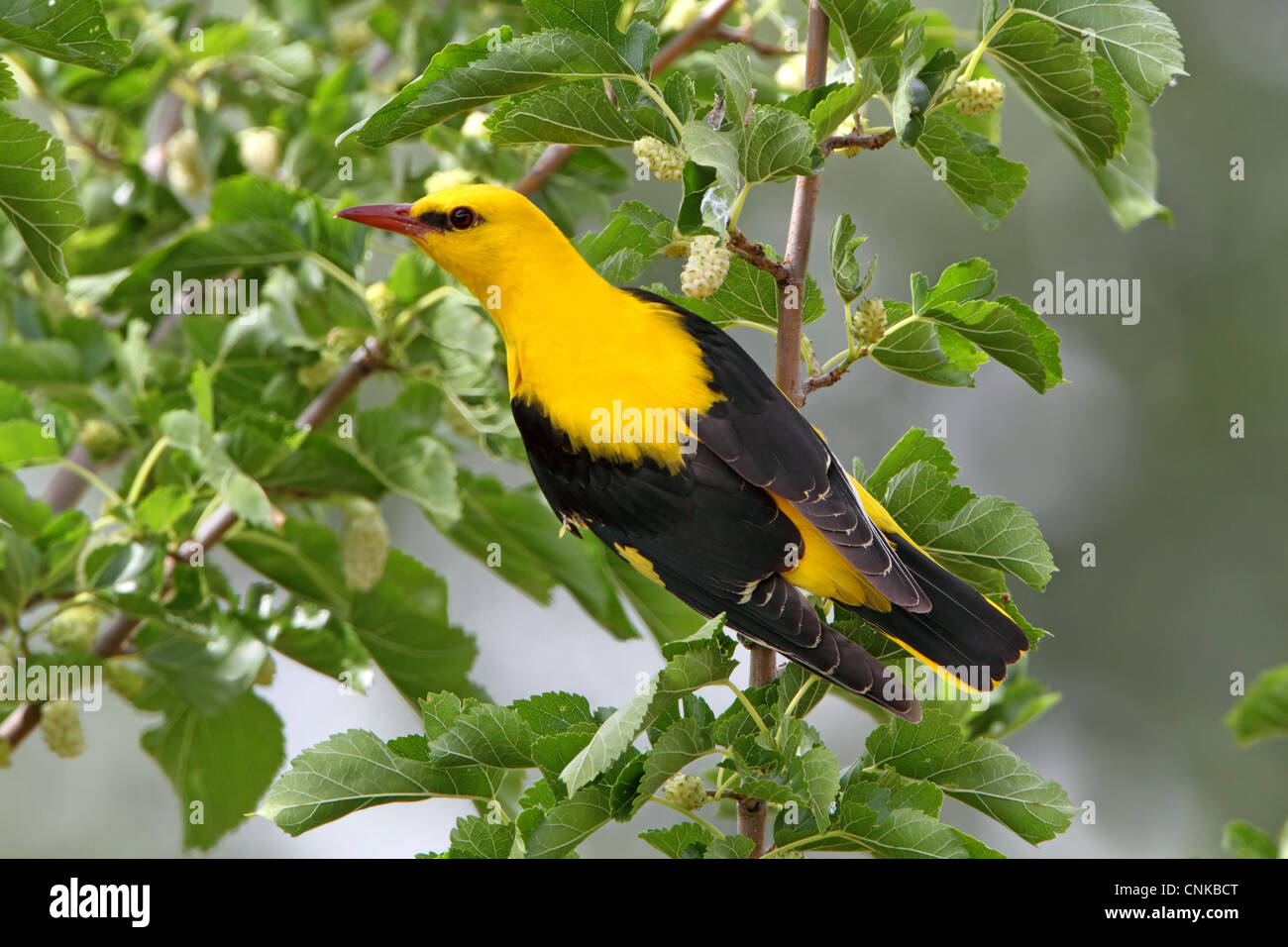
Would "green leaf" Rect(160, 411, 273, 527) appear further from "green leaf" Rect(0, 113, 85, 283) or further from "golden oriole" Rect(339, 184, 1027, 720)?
"green leaf" Rect(0, 113, 85, 283)

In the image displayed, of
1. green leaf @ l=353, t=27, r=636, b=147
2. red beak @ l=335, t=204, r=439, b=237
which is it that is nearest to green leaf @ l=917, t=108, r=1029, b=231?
green leaf @ l=353, t=27, r=636, b=147

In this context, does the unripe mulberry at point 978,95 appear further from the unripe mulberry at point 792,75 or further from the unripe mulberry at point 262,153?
the unripe mulberry at point 262,153

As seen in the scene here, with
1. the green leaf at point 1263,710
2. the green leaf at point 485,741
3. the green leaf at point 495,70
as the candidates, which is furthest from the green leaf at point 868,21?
the green leaf at point 1263,710

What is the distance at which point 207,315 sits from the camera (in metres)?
3.16

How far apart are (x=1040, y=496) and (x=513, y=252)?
8308 mm

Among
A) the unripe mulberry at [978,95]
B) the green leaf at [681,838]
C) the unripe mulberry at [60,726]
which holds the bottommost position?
the green leaf at [681,838]

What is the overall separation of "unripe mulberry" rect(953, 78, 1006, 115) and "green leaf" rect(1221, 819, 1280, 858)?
1.76m

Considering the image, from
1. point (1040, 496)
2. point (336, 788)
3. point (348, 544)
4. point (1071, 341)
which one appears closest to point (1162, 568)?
point (1040, 496)

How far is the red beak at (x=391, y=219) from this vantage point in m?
2.67

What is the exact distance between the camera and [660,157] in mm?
1912

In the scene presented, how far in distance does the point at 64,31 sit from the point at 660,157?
919mm

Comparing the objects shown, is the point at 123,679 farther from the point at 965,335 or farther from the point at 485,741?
the point at 965,335

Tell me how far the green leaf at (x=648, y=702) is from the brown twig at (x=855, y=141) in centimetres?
85

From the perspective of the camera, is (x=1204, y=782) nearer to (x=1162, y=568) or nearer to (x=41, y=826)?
(x=1162, y=568)
